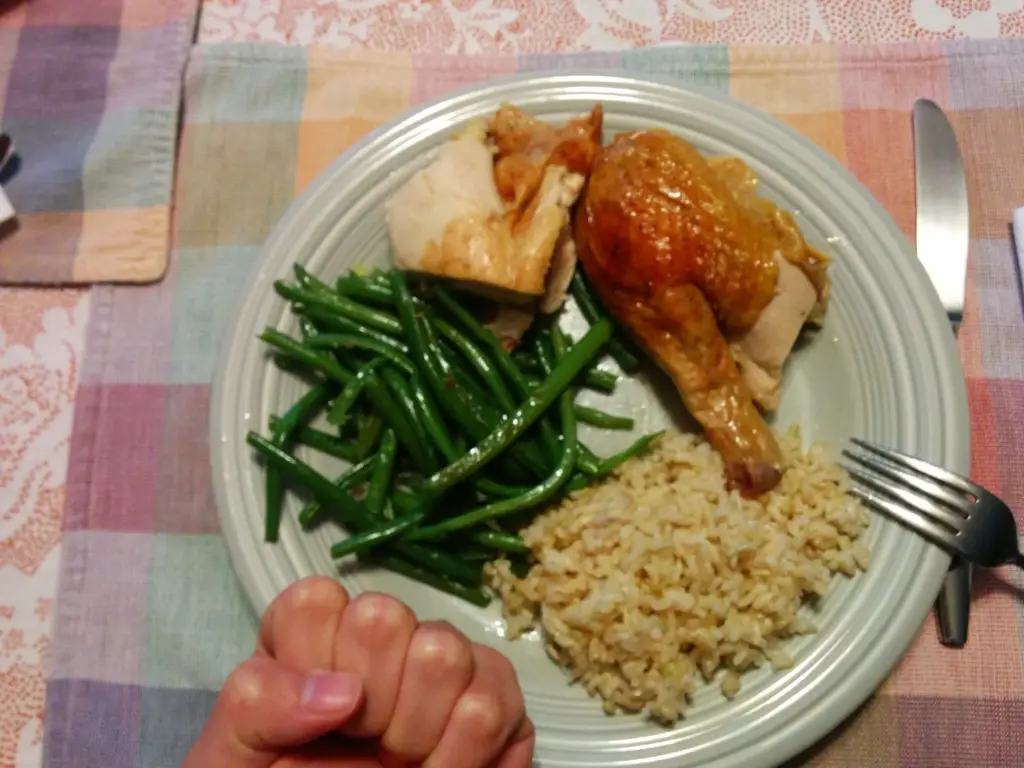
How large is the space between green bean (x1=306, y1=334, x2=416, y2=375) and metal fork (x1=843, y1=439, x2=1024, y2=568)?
3.57 feet

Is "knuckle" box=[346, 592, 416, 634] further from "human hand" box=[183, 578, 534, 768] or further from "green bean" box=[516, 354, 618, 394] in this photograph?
"green bean" box=[516, 354, 618, 394]

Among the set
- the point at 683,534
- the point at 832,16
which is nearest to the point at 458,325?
the point at 683,534

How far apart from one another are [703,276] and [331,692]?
1223mm

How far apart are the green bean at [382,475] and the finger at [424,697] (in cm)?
77

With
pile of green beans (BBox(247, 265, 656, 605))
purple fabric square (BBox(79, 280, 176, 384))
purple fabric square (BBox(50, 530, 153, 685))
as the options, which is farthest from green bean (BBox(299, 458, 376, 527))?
purple fabric square (BBox(79, 280, 176, 384))

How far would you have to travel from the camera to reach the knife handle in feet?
6.05

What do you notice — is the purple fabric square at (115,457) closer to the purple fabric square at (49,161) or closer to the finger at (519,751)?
the purple fabric square at (49,161)

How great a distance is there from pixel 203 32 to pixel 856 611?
2358 mm

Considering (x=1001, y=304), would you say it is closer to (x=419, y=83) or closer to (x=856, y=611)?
(x=856, y=611)

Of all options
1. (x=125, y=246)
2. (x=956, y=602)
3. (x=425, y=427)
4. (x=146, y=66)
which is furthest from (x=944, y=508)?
(x=146, y=66)

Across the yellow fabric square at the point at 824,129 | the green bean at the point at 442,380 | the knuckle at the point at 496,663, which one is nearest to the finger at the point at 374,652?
the knuckle at the point at 496,663

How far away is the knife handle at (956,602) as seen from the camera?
6.05 feet

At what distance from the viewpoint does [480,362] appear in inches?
78.3

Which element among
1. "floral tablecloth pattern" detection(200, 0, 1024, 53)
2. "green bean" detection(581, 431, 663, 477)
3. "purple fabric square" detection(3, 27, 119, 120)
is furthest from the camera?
"purple fabric square" detection(3, 27, 119, 120)
